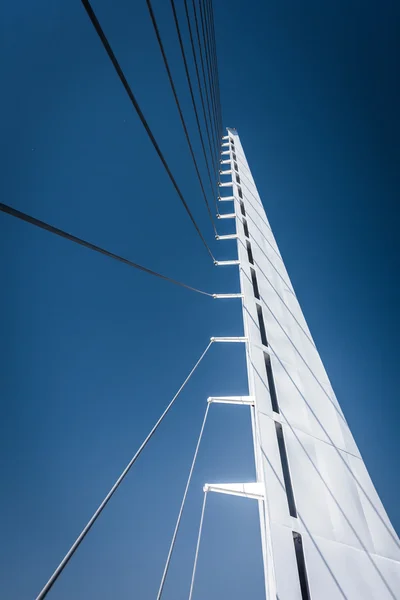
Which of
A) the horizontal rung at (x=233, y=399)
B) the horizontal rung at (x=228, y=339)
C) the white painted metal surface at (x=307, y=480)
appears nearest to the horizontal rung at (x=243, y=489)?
the white painted metal surface at (x=307, y=480)

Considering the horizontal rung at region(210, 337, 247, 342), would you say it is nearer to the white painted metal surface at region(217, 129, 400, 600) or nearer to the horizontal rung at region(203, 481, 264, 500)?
the white painted metal surface at region(217, 129, 400, 600)

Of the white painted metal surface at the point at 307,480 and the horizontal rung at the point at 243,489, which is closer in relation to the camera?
the white painted metal surface at the point at 307,480

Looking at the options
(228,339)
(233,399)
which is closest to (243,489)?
(233,399)

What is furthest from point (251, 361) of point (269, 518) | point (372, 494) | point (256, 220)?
point (256, 220)

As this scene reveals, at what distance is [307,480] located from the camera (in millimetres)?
1519

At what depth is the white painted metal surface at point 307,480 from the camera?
1192 mm

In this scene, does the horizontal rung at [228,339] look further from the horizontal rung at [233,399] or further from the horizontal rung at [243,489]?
the horizontal rung at [243,489]

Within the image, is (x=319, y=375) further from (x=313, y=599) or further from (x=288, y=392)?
(x=313, y=599)

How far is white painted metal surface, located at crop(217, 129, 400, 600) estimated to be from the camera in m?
1.19

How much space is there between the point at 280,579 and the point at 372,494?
101cm

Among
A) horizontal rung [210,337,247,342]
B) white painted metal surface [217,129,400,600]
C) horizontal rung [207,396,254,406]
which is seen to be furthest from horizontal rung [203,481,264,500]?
horizontal rung [210,337,247,342]

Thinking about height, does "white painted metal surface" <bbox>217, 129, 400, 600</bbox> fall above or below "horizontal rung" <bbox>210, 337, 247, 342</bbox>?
below

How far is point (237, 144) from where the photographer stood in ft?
21.3

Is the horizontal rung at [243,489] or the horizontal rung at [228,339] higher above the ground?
the horizontal rung at [228,339]
